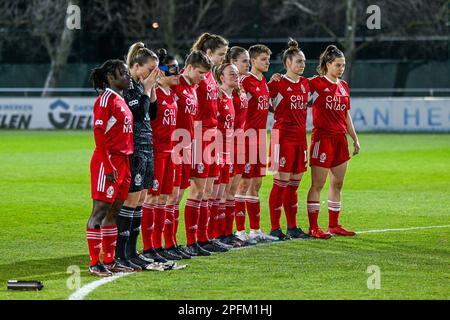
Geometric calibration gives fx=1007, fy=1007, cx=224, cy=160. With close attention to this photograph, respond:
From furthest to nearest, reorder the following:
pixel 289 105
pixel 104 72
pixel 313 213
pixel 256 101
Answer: pixel 313 213 → pixel 289 105 → pixel 256 101 → pixel 104 72

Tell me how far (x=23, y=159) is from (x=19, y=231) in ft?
36.3

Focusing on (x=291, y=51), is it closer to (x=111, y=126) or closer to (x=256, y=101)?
(x=256, y=101)

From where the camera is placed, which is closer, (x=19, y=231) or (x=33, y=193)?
(x=19, y=231)

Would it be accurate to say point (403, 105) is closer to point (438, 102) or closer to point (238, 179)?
point (438, 102)

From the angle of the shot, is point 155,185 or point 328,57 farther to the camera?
point 328,57

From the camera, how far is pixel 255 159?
38.0 ft

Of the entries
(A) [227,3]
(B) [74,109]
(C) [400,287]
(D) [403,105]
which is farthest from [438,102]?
(C) [400,287]

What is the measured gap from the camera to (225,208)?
11.3 metres

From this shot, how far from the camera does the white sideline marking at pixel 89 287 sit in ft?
26.8

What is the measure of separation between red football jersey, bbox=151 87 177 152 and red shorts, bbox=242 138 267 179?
1.65 meters

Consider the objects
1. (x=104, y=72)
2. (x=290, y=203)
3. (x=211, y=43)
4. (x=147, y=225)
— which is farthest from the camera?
(x=290, y=203)

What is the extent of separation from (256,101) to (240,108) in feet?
1.11

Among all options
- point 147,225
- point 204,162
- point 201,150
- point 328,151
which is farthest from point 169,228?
point 328,151

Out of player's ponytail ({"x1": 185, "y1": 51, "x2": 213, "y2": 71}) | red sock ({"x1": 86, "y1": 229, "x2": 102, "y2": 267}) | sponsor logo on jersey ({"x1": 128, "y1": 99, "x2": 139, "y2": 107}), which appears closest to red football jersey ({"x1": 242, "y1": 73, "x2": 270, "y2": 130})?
player's ponytail ({"x1": 185, "y1": 51, "x2": 213, "y2": 71})
